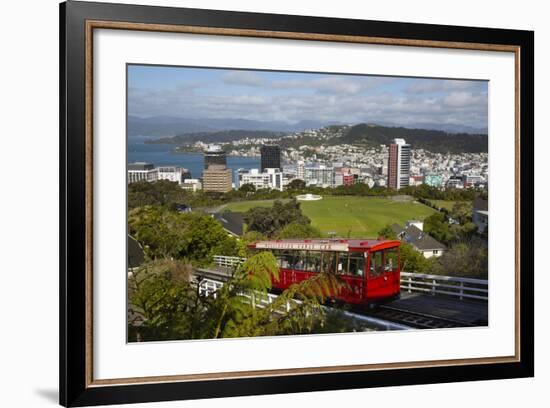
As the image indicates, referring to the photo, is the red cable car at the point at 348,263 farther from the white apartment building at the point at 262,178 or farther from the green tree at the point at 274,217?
the white apartment building at the point at 262,178

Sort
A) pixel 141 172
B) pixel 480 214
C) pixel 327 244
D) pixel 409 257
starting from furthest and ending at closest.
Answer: pixel 480 214
pixel 409 257
pixel 327 244
pixel 141 172

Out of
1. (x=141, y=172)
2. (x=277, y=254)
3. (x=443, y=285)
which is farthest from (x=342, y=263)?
(x=141, y=172)

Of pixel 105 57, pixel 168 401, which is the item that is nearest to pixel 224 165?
pixel 105 57

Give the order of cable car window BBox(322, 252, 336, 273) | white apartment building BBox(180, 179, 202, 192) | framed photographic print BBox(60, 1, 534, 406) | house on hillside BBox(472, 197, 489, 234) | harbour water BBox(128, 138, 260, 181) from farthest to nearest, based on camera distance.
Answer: house on hillside BBox(472, 197, 489, 234) < cable car window BBox(322, 252, 336, 273) < white apartment building BBox(180, 179, 202, 192) < harbour water BBox(128, 138, 260, 181) < framed photographic print BBox(60, 1, 534, 406)

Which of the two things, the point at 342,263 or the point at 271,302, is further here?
the point at 342,263

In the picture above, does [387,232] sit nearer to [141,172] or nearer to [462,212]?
[462,212]

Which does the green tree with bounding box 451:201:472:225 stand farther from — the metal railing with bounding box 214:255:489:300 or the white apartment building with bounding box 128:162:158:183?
the white apartment building with bounding box 128:162:158:183

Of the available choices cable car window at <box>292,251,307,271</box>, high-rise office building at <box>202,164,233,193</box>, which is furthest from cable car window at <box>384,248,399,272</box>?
high-rise office building at <box>202,164,233,193</box>
